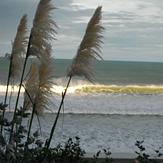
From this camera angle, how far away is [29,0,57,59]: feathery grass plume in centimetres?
357

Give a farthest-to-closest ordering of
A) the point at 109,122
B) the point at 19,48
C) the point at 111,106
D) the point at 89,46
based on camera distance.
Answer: the point at 111,106, the point at 109,122, the point at 19,48, the point at 89,46

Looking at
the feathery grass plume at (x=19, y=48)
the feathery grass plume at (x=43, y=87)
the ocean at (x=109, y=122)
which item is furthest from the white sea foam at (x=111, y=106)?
the feathery grass plume at (x=43, y=87)

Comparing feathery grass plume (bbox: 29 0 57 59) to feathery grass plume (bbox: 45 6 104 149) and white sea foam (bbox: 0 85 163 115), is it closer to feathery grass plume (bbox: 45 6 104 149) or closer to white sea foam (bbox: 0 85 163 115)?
feathery grass plume (bbox: 45 6 104 149)

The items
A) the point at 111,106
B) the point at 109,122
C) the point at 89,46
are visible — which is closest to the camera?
the point at 89,46

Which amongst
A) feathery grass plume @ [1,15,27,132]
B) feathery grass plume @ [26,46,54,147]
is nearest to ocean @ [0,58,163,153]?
feathery grass plume @ [1,15,27,132]

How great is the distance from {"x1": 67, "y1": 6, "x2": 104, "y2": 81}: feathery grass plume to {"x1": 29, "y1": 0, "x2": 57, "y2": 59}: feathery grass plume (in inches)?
11.5

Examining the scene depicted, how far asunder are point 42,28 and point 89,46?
0.39m

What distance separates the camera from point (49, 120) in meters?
13.6

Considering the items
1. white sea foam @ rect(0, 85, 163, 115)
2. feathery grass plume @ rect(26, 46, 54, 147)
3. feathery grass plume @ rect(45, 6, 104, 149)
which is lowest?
white sea foam @ rect(0, 85, 163, 115)

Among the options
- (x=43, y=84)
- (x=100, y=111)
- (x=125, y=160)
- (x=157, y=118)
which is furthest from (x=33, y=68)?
(x=100, y=111)

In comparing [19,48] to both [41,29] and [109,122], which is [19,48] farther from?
[109,122]

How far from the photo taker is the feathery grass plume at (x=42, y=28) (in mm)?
3574

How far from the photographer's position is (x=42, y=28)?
359 centimetres

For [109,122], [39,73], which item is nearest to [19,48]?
[39,73]
